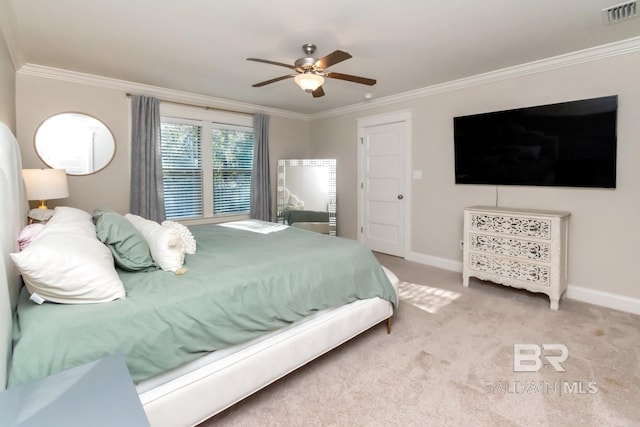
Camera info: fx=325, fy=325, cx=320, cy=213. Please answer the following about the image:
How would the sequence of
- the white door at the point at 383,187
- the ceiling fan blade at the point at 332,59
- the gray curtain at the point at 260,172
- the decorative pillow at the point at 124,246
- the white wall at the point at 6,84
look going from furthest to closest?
the gray curtain at the point at 260,172 < the white door at the point at 383,187 < the white wall at the point at 6,84 < the ceiling fan blade at the point at 332,59 < the decorative pillow at the point at 124,246

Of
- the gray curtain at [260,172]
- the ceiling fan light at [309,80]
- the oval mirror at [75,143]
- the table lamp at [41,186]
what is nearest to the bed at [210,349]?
the table lamp at [41,186]

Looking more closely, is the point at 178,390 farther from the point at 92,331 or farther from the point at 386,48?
the point at 386,48

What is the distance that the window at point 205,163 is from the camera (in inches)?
173

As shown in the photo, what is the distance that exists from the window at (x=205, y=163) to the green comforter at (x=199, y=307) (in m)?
2.24

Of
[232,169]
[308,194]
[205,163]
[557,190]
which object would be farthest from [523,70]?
[205,163]

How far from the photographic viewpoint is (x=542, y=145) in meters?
3.34

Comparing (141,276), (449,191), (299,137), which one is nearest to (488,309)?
(449,191)

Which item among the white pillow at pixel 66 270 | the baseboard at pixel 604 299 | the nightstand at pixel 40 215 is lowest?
the baseboard at pixel 604 299

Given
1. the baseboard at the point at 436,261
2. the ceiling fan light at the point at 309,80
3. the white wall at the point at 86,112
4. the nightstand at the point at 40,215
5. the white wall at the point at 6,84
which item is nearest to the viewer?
the white wall at the point at 6,84

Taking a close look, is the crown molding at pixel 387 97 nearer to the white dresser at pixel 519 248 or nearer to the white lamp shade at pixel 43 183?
the white lamp shade at pixel 43 183

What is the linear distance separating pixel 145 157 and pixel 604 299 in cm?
515

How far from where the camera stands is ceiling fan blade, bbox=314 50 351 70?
2247mm

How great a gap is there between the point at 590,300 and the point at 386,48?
312cm

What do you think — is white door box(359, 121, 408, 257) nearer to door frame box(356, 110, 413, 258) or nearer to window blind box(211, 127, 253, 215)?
door frame box(356, 110, 413, 258)
